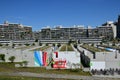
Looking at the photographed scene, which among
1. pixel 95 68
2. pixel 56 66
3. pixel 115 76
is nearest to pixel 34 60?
pixel 56 66

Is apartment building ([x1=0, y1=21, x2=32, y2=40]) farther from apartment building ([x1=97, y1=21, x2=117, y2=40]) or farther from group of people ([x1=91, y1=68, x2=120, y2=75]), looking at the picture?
group of people ([x1=91, y1=68, x2=120, y2=75])

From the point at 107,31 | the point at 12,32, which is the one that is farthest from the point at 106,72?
the point at 107,31

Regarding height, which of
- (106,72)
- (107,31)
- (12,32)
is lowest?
(106,72)

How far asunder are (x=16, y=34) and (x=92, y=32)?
56.0m

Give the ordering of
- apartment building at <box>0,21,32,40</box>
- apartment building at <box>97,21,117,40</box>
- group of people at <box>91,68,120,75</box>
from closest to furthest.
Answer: group of people at <box>91,68,120,75</box> < apartment building at <box>0,21,32,40</box> < apartment building at <box>97,21,117,40</box>

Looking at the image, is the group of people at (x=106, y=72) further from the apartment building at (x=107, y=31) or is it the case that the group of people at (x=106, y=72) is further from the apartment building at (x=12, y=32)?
the apartment building at (x=107, y=31)

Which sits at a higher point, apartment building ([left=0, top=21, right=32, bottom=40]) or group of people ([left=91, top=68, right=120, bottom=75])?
apartment building ([left=0, top=21, right=32, bottom=40])

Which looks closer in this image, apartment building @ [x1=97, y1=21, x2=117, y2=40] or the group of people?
the group of people

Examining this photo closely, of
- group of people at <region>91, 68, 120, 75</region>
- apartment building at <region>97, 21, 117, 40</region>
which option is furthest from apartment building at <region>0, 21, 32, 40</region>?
group of people at <region>91, 68, 120, 75</region>

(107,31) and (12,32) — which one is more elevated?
(12,32)

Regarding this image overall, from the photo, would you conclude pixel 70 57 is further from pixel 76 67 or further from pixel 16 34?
pixel 16 34

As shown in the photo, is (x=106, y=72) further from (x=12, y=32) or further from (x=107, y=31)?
(x=107, y=31)

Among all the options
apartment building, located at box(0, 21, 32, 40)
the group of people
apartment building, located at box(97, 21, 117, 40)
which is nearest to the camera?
the group of people

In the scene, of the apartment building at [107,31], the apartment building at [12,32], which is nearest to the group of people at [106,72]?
the apartment building at [12,32]
